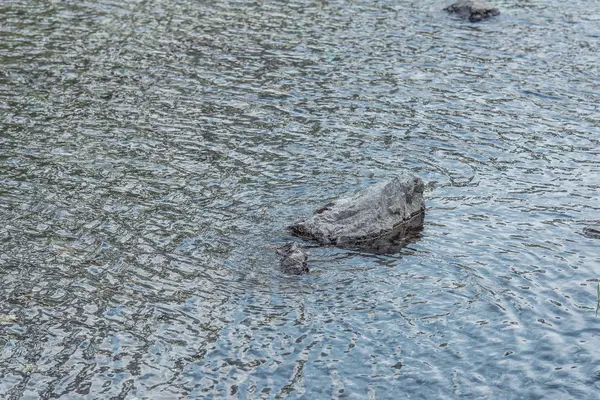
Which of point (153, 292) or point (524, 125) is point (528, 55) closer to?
point (524, 125)

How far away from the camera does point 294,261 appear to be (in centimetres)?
1923

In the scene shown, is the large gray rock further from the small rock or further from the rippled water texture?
the small rock

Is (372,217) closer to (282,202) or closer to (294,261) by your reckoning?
(282,202)

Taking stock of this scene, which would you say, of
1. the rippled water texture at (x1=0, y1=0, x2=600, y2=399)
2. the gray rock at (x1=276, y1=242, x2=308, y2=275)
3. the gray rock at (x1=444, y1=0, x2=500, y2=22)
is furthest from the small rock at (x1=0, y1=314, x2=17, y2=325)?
the gray rock at (x1=444, y1=0, x2=500, y2=22)

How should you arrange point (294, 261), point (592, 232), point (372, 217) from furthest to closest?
1. point (592, 232)
2. point (372, 217)
3. point (294, 261)

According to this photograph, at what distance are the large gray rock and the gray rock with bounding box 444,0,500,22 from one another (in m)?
A: 21.5

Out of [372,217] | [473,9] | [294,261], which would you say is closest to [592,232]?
[372,217]

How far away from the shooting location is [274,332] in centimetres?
1720

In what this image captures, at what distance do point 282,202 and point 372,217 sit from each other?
2730 mm

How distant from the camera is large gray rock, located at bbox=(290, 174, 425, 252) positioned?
2106 cm

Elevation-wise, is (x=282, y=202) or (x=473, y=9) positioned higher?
(x=473, y=9)

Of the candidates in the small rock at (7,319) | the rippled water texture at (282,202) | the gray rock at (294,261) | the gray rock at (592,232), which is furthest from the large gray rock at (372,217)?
the small rock at (7,319)

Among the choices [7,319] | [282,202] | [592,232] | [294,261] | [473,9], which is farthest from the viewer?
[473,9]

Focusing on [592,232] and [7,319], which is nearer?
[7,319]
